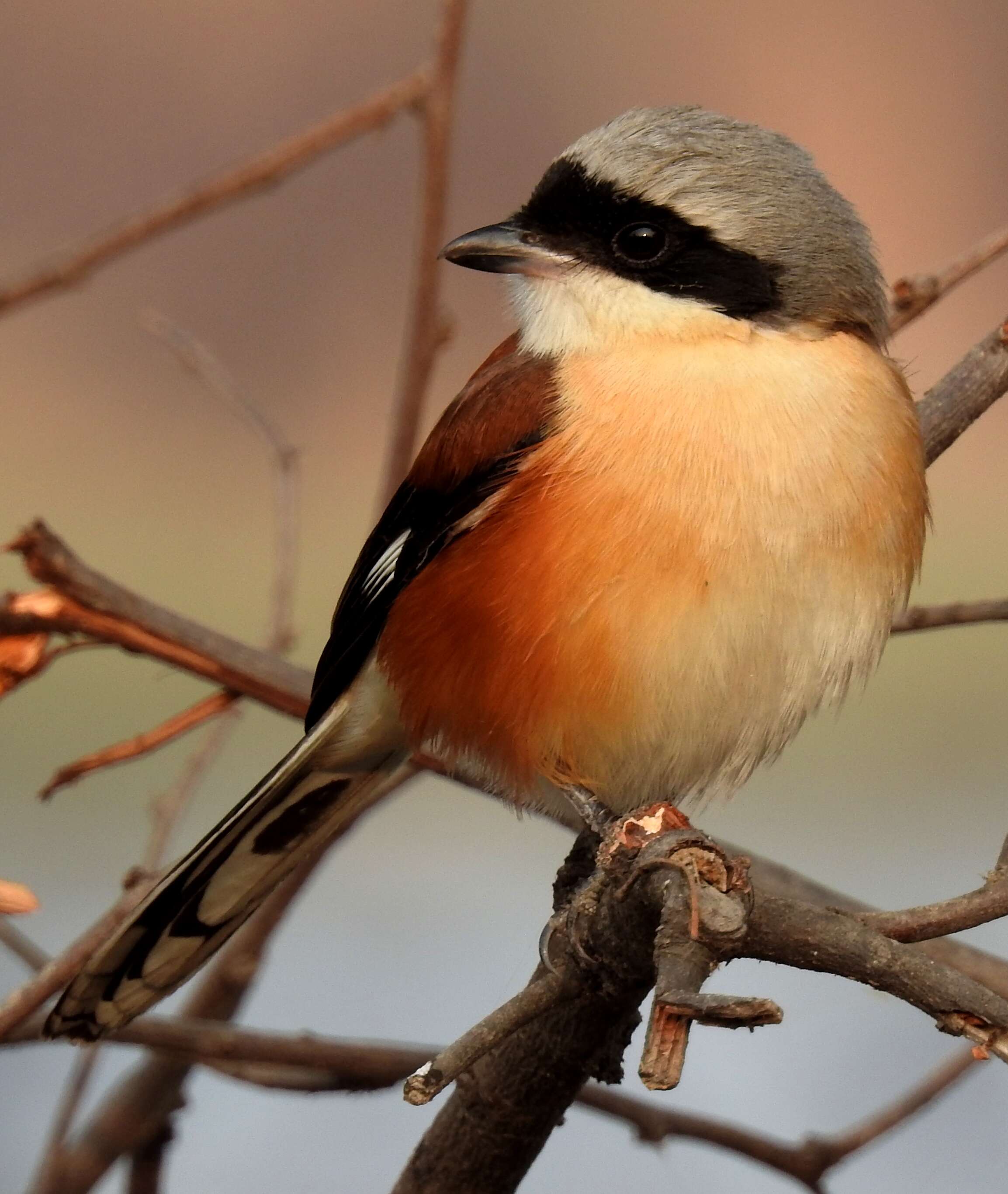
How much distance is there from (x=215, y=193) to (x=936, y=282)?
122 centimetres

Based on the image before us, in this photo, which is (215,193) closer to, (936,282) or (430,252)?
(430,252)

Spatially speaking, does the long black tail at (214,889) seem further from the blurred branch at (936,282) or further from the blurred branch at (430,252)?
the blurred branch at (936,282)

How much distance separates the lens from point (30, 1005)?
2264 millimetres

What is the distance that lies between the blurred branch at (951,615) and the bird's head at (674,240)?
0.48m

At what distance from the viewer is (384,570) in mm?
2887

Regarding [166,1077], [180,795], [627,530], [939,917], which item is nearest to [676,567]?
[627,530]

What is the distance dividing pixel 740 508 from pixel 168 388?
468 centimetres

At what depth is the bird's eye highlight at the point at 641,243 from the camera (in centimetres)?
269

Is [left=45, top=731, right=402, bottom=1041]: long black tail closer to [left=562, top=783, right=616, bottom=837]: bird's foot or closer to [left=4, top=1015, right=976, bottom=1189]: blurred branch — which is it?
[left=4, top=1015, right=976, bottom=1189]: blurred branch

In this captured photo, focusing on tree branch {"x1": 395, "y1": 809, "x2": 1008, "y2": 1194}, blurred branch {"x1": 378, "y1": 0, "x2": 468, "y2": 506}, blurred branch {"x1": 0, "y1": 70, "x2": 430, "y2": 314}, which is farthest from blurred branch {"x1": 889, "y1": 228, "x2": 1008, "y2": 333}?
tree branch {"x1": 395, "y1": 809, "x2": 1008, "y2": 1194}

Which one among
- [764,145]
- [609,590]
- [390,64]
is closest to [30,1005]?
[609,590]

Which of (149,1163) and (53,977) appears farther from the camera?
(149,1163)

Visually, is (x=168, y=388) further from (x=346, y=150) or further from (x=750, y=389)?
(x=750, y=389)

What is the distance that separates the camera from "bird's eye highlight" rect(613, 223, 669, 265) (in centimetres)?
269
